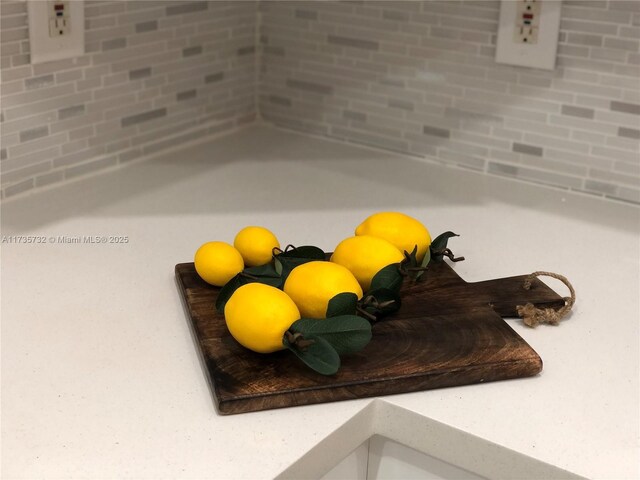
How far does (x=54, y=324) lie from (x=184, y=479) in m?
0.34

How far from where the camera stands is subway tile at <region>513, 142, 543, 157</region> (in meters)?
1.60

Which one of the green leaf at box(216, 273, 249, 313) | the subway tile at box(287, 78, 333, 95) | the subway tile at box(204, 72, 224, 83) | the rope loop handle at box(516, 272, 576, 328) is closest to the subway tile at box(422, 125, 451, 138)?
the subway tile at box(287, 78, 333, 95)

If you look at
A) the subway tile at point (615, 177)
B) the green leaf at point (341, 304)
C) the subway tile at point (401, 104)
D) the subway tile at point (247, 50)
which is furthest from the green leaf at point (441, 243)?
the subway tile at point (247, 50)

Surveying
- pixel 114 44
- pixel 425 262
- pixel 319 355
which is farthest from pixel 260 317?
pixel 114 44

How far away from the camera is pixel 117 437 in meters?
0.86

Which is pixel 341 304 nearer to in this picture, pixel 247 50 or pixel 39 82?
pixel 39 82

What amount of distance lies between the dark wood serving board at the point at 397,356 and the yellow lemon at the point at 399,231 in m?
0.07

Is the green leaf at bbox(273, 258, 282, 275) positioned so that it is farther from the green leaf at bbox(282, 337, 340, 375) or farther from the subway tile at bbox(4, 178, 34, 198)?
the subway tile at bbox(4, 178, 34, 198)

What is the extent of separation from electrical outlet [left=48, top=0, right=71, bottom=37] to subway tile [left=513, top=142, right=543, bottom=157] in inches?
32.0

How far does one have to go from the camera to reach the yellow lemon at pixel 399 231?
1160mm

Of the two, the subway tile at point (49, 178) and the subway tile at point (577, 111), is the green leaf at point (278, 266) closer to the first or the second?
the subway tile at point (49, 178)

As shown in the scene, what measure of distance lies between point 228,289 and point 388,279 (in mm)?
193

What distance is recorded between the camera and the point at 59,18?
1438 millimetres

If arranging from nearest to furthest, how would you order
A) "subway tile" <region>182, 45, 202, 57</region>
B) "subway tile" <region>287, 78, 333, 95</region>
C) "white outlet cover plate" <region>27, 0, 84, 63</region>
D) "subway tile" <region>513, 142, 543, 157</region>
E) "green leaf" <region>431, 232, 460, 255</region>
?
"green leaf" <region>431, 232, 460, 255</region>, "white outlet cover plate" <region>27, 0, 84, 63</region>, "subway tile" <region>513, 142, 543, 157</region>, "subway tile" <region>182, 45, 202, 57</region>, "subway tile" <region>287, 78, 333, 95</region>
